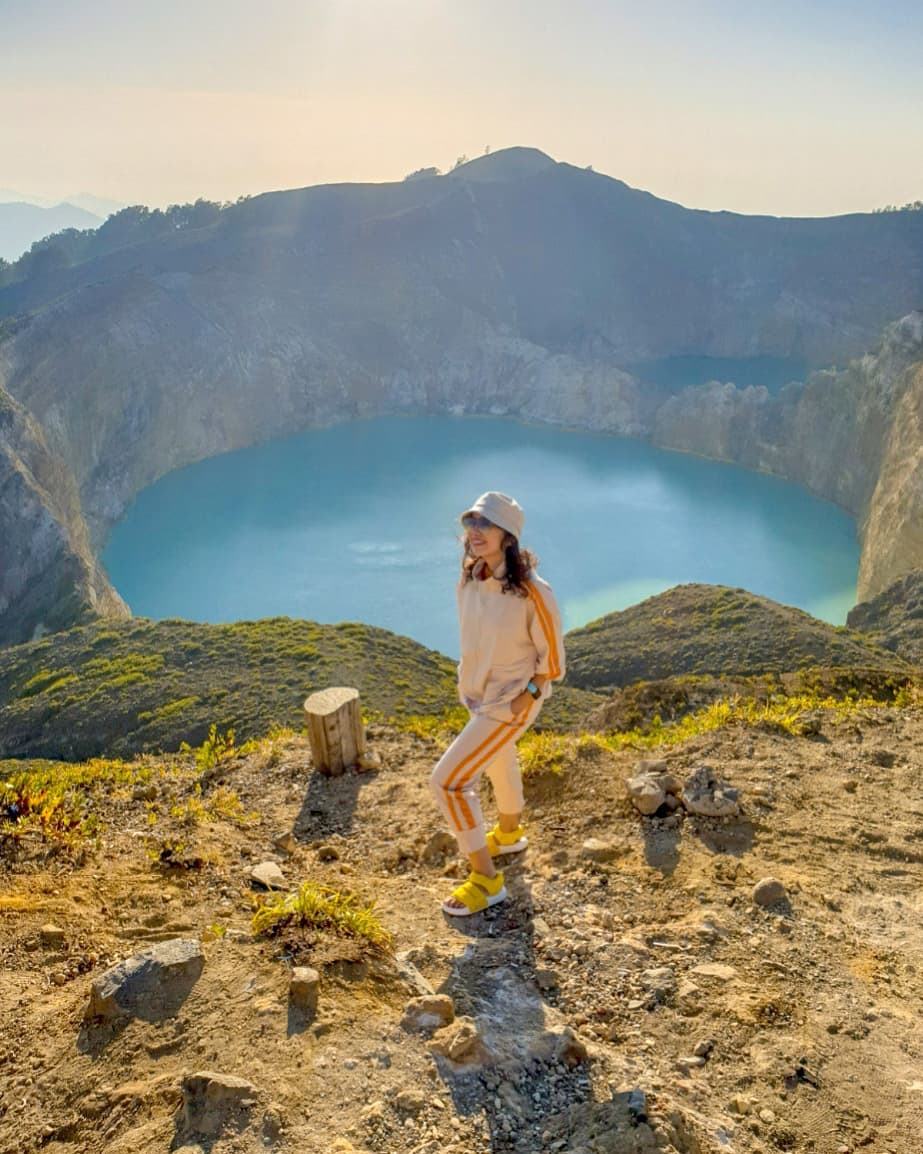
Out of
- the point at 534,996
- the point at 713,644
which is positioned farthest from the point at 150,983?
the point at 713,644

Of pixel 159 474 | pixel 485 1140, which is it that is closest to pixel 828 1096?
pixel 485 1140

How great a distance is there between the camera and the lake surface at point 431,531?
41938mm

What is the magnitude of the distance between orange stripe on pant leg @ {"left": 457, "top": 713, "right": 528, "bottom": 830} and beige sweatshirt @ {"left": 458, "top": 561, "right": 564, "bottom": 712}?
0.17 meters

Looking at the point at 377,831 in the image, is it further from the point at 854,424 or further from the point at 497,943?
the point at 854,424

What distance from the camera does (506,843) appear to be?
191 inches

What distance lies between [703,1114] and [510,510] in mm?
2555

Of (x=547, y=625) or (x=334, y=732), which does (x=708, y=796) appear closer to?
(x=547, y=625)

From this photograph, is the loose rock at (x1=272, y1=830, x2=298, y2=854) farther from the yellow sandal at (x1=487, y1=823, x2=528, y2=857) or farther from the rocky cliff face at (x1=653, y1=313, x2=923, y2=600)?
the rocky cliff face at (x1=653, y1=313, x2=923, y2=600)

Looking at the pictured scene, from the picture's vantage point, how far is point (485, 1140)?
8.58ft

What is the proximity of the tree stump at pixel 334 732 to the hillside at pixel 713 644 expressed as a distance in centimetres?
1151

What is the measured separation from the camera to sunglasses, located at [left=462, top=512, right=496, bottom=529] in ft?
12.9

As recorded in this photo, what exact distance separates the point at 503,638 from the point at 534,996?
1603mm

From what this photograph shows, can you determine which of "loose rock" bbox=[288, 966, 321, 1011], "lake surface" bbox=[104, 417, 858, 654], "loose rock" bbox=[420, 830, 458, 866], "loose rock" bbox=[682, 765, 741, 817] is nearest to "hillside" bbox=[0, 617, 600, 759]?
"loose rock" bbox=[420, 830, 458, 866]

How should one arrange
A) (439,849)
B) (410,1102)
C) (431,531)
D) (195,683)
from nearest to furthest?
(410,1102) < (439,849) < (195,683) < (431,531)
